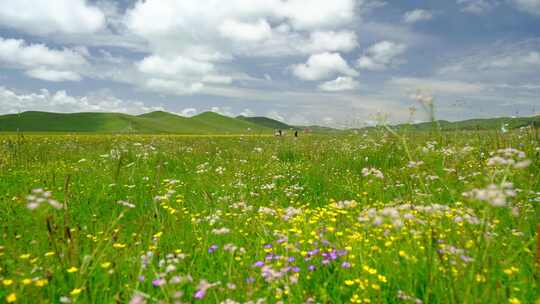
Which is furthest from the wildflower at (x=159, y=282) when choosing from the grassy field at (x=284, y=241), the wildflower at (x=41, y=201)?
the wildflower at (x=41, y=201)

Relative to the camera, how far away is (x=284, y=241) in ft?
11.1

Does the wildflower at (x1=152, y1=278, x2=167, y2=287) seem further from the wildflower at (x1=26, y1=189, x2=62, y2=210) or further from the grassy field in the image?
the wildflower at (x1=26, y1=189, x2=62, y2=210)

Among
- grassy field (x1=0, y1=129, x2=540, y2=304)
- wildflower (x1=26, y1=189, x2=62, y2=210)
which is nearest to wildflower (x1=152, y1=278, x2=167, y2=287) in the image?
grassy field (x1=0, y1=129, x2=540, y2=304)

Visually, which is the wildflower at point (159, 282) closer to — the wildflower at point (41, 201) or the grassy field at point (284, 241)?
the grassy field at point (284, 241)

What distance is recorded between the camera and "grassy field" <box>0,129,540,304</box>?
2332 mm

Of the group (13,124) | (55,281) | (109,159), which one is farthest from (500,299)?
(13,124)

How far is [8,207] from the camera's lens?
470 centimetres

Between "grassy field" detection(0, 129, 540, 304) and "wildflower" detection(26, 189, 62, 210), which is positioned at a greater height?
"wildflower" detection(26, 189, 62, 210)

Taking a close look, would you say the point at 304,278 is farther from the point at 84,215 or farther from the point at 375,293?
the point at 84,215

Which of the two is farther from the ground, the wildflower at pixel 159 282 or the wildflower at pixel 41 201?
the wildflower at pixel 41 201

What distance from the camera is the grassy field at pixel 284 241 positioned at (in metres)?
2.33

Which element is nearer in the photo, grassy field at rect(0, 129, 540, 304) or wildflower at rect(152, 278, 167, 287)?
wildflower at rect(152, 278, 167, 287)

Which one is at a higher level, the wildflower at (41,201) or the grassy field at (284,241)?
the wildflower at (41,201)

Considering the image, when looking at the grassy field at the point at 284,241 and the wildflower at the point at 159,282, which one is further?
the grassy field at the point at 284,241
